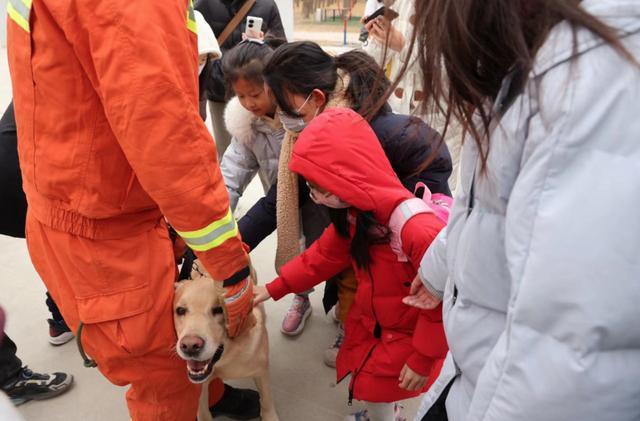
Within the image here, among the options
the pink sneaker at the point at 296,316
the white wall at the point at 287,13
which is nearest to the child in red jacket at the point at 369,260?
the pink sneaker at the point at 296,316

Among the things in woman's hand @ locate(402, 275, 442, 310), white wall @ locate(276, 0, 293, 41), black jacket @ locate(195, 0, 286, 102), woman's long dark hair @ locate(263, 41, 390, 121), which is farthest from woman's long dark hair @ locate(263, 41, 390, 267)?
white wall @ locate(276, 0, 293, 41)

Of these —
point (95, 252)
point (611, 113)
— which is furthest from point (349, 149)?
point (611, 113)

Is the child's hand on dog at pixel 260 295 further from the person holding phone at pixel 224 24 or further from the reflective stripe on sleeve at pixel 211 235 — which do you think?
the person holding phone at pixel 224 24

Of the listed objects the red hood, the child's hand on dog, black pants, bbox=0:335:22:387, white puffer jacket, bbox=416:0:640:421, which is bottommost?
black pants, bbox=0:335:22:387

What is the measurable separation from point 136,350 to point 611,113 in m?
1.32

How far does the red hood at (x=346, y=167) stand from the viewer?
1363mm

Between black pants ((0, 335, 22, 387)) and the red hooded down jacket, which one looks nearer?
the red hooded down jacket

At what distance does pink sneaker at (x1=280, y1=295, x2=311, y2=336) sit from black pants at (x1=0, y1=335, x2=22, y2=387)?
4.34 ft

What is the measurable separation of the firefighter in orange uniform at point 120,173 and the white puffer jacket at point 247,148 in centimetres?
85

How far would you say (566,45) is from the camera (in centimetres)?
54

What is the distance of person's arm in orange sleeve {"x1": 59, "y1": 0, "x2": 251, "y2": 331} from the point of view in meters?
0.97

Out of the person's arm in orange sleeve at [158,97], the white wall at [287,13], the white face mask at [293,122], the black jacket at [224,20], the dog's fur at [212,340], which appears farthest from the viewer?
the white wall at [287,13]

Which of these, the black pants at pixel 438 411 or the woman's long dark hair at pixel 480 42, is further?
the black pants at pixel 438 411

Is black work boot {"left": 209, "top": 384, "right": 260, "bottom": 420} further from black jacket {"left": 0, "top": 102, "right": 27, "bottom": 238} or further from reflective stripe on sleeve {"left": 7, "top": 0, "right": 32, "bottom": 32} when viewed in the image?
reflective stripe on sleeve {"left": 7, "top": 0, "right": 32, "bottom": 32}
